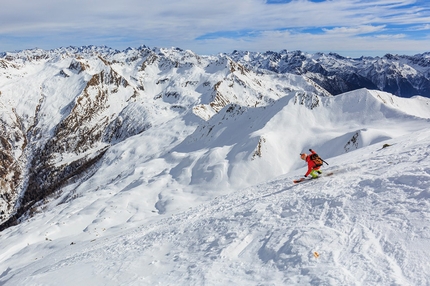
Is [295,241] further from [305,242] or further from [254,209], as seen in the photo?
[254,209]

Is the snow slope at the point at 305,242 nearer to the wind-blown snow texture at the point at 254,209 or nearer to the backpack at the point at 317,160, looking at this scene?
the wind-blown snow texture at the point at 254,209

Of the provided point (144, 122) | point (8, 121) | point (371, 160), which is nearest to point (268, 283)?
point (371, 160)

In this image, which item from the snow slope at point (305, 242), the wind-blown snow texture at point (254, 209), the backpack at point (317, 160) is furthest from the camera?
the backpack at point (317, 160)

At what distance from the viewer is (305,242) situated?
1099 cm

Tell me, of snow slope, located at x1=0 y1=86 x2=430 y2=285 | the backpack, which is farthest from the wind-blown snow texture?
the backpack

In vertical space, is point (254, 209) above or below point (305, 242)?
below

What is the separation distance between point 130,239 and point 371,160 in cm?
1533

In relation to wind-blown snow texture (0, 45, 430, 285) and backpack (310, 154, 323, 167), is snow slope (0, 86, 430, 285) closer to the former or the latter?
wind-blown snow texture (0, 45, 430, 285)

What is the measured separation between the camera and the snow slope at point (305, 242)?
9414 mm

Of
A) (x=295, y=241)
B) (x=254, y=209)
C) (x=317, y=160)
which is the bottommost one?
(x=254, y=209)

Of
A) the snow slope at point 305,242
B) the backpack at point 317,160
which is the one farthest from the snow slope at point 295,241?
the backpack at point 317,160

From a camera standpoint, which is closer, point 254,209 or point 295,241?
point 295,241

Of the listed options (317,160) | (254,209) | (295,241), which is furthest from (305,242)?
(317,160)

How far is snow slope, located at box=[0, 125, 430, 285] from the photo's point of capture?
30.9 ft
